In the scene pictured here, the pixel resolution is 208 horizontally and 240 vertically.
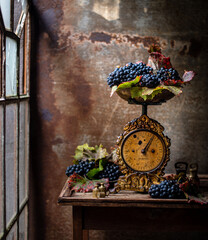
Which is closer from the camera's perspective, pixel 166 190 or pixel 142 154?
pixel 166 190

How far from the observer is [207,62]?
254cm

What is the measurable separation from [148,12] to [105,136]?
1070 millimetres

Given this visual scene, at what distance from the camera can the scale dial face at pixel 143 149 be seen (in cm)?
193

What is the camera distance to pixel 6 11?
1.90 m

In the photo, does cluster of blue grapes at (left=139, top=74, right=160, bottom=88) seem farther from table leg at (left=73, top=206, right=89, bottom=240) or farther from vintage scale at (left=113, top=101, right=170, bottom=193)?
table leg at (left=73, top=206, right=89, bottom=240)

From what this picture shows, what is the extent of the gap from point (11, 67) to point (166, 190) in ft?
4.09

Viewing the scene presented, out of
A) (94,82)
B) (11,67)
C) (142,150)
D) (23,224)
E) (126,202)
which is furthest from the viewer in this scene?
(94,82)

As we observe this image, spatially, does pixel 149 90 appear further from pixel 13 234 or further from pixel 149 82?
pixel 13 234

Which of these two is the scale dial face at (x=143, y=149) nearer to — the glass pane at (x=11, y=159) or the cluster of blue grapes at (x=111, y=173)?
the cluster of blue grapes at (x=111, y=173)

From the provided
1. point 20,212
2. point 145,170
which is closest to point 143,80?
point 145,170

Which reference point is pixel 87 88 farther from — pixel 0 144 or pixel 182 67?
pixel 0 144

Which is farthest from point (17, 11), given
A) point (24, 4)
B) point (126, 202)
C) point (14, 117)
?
point (126, 202)

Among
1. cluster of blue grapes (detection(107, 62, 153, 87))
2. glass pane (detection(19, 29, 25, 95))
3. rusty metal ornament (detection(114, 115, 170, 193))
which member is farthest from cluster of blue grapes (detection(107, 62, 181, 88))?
glass pane (detection(19, 29, 25, 95))

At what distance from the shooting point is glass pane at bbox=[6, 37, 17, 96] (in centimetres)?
195
